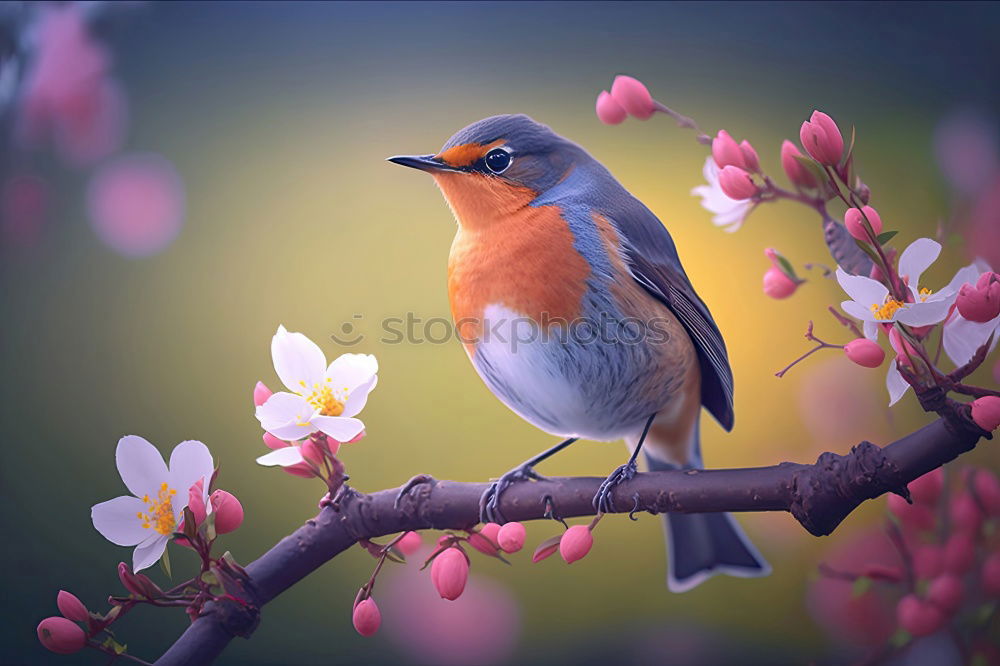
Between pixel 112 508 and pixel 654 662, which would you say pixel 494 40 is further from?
pixel 654 662

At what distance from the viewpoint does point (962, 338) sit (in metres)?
0.69

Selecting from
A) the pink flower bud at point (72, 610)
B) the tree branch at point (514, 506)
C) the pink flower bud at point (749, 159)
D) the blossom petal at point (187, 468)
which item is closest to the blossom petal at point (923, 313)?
the tree branch at point (514, 506)

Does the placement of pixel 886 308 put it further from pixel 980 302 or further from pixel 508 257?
pixel 508 257

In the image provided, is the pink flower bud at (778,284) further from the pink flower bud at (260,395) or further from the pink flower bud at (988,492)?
the pink flower bud at (260,395)

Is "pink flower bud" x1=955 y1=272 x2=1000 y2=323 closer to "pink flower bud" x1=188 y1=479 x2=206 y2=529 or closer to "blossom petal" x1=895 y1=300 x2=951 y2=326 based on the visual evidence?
"blossom petal" x1=895 y1=300 x2=951 y2=326

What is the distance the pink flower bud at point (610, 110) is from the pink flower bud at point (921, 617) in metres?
0.66

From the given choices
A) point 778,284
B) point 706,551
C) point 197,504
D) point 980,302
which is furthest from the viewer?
point 706,551

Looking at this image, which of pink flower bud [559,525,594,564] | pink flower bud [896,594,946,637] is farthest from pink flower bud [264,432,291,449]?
pink flower bud [896,594,946,637]

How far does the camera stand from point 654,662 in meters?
1.06

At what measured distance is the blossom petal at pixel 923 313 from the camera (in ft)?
2.07

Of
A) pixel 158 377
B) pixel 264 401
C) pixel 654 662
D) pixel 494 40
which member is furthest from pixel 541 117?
pixel 654 662

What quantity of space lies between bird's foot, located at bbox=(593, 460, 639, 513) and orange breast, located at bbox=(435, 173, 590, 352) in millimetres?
183

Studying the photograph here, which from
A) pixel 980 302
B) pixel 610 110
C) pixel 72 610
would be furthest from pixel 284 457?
pixel 980 302

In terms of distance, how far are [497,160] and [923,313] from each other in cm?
46
